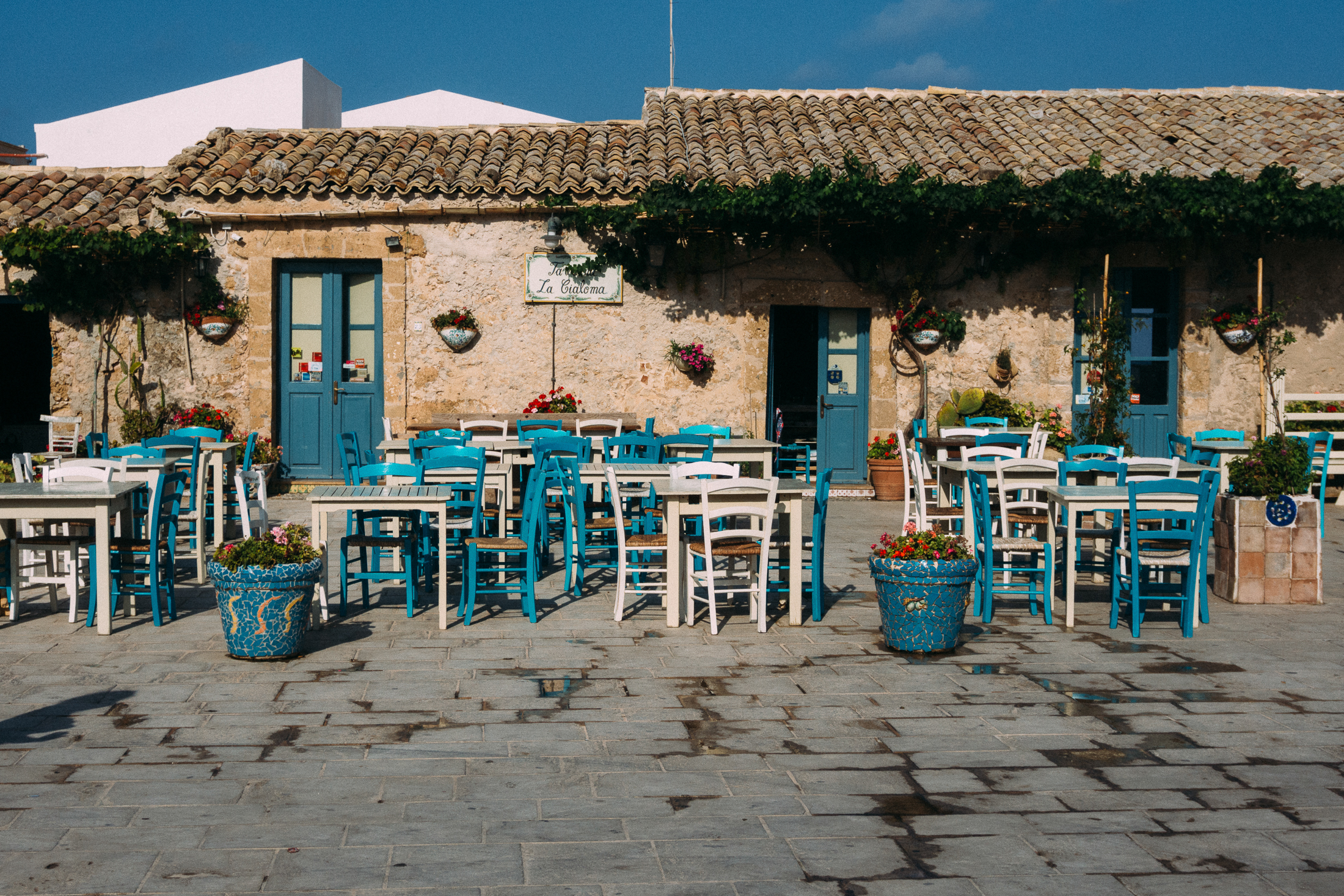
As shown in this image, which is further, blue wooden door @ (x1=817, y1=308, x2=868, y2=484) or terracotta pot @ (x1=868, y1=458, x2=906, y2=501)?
blue wooden door @ (x1=817, y1=308, x2=868, y2=484)

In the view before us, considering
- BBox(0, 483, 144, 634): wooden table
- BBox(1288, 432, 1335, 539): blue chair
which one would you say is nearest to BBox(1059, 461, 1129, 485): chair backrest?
BBox(1288, 432, 1335, 539): blue chair

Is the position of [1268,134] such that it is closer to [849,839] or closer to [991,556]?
[991,556]

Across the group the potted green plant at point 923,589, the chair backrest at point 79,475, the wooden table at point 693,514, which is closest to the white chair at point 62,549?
the chair backrest at point 79,475

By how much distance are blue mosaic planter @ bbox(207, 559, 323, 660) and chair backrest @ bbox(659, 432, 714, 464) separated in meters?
3.88

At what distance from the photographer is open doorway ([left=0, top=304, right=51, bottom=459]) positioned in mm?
15695

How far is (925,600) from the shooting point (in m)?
5.58

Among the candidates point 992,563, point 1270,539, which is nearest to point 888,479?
point 1270,539

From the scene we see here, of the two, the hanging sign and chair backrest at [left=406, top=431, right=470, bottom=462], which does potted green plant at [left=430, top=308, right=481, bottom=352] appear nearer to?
the hanging sign

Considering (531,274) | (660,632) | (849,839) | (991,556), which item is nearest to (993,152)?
(531,274)

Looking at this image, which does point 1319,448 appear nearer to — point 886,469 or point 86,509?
point 886,469

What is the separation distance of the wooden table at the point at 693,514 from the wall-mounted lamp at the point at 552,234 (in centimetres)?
622

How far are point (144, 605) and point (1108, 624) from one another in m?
5.58

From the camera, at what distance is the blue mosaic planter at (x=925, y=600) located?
5.57 metres

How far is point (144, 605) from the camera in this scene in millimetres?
6840
